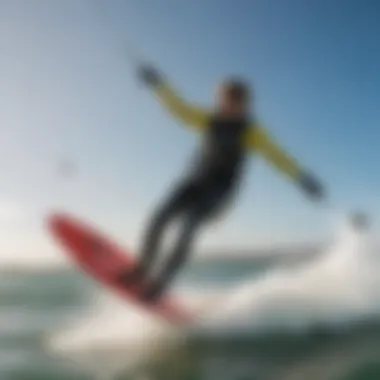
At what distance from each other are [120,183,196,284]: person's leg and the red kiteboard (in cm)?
2

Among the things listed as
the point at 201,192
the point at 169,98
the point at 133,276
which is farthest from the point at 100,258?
the point at 169,98

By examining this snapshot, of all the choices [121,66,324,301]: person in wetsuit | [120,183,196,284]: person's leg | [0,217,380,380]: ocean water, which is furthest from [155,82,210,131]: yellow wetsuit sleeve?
[0,217,380,380]: ocean water

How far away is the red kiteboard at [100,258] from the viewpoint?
66.9 inches

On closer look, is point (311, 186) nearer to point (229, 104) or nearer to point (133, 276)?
point (229, 104)

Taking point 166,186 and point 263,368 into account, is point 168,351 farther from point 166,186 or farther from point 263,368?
point 166,186

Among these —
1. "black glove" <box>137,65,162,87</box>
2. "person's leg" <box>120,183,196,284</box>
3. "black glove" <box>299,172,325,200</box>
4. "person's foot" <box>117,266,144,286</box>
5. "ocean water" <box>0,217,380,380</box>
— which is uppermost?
"black glove" <box>137,65,162,87</box>

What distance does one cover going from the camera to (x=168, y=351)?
5.58 ft

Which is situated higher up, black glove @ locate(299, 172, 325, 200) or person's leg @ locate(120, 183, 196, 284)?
black glove @ locate(299, 172, 325, 200)

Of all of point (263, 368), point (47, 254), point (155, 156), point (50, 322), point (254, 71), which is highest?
point (254, 71)

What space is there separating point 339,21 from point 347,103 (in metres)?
0.17

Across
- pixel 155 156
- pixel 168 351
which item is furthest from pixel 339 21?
pixel 168 351

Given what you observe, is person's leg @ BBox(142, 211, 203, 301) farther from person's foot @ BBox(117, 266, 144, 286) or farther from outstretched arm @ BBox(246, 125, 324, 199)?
outstretched arm @ BBox(246, 125, 324, 199)

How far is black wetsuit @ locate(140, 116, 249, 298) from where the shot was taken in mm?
1697

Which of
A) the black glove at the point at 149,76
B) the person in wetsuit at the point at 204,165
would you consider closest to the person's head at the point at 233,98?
the person in wetsuit at the point at 204,165
